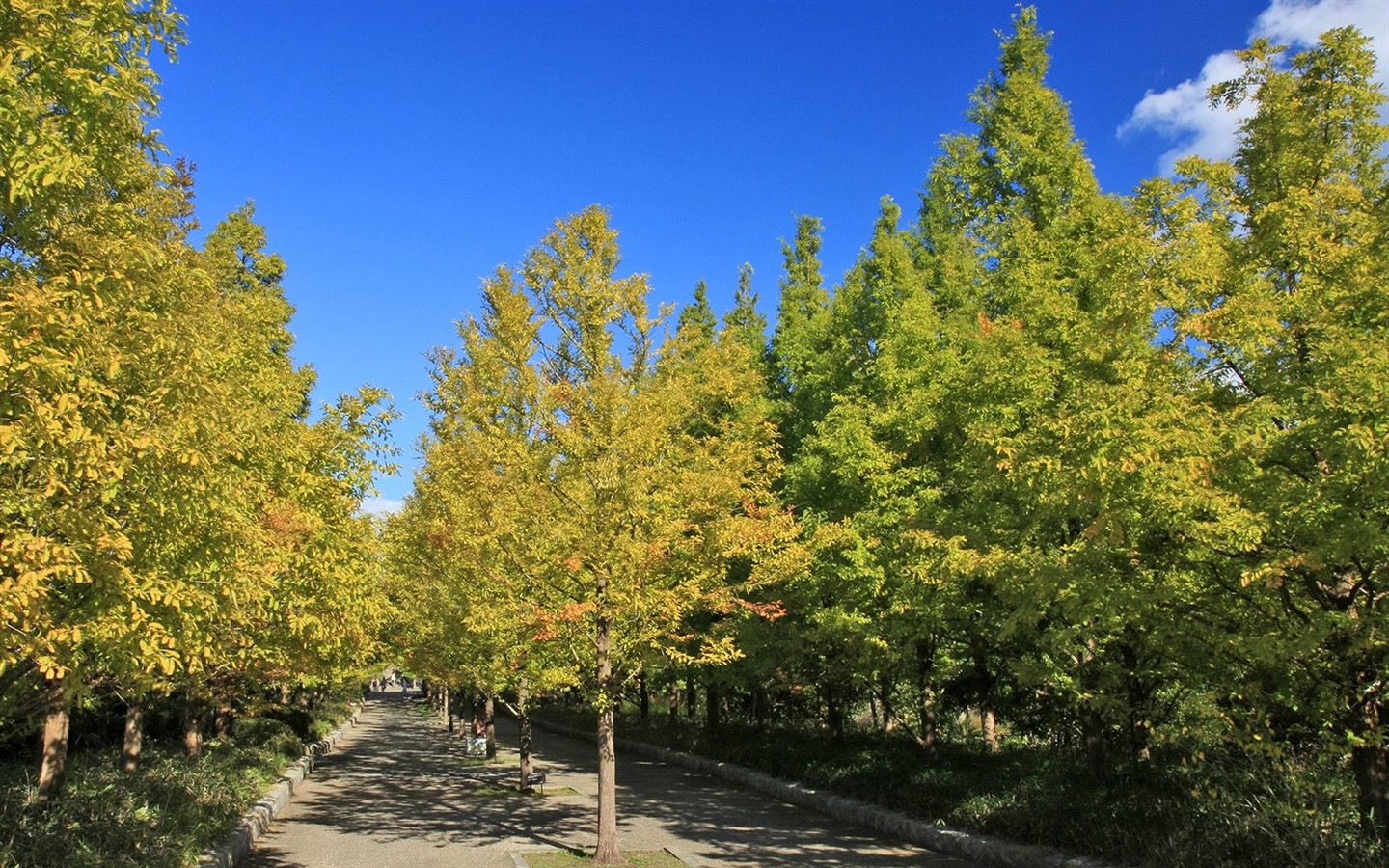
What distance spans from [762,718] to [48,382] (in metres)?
22.7

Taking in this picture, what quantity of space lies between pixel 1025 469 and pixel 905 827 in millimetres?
7713

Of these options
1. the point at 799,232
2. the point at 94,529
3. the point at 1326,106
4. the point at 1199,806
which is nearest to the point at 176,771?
the point at 94,529

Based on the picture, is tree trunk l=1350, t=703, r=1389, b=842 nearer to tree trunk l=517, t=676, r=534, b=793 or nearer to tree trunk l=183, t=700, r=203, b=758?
tree trunk l=517, t=676, r=534, b=793

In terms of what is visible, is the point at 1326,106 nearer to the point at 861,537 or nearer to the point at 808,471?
the point at 861,537

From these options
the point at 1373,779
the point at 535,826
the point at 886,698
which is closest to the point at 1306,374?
the point at 1373,779

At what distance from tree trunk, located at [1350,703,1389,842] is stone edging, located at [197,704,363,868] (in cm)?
1232

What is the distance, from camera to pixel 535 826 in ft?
50.4

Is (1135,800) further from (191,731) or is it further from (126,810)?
(191,731)

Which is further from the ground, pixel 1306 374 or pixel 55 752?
pixel 1306 374

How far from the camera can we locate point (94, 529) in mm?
4832

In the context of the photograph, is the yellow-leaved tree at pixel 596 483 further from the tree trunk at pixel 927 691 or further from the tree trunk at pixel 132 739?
the tree trunk at pixel 132 739

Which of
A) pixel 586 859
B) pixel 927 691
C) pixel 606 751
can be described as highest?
pixel 927 691

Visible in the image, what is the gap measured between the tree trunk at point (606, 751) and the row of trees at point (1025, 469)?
5 centimetres

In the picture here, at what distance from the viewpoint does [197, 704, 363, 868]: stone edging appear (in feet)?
36.0
